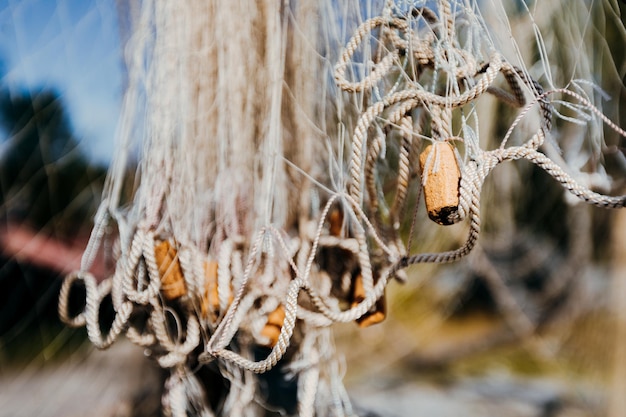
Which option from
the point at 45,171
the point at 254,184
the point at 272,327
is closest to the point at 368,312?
the point at 272,327

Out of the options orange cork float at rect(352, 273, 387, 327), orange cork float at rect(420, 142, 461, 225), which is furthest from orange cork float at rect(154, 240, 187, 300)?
orange cork float at rect(420, 142, 461, 225)

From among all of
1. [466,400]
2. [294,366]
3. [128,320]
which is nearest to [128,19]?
[128,320]

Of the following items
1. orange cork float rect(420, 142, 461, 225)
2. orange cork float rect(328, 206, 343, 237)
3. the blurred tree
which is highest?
orange cork float rect(420, 142, 461, 225)

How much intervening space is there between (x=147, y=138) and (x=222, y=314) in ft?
0.97

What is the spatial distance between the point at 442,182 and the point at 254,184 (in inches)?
18.3

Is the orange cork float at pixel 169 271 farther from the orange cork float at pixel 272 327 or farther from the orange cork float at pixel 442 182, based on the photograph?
the orange cork float at pixel 442 182

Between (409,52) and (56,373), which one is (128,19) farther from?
(56,373)

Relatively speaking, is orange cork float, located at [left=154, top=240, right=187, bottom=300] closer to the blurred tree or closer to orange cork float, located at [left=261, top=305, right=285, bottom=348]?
orange cork float, located at [left=261, top=305, right=285, bottom=348]

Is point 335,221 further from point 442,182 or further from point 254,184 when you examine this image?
point 442,182

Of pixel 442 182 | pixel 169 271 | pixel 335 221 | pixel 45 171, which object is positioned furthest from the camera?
pixel 45 171

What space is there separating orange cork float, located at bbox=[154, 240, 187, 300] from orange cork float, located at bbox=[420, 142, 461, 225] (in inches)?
15.6

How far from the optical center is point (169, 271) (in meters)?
0.83

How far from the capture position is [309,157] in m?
1.03

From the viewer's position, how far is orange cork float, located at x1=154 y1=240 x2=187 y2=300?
2.72 feet
